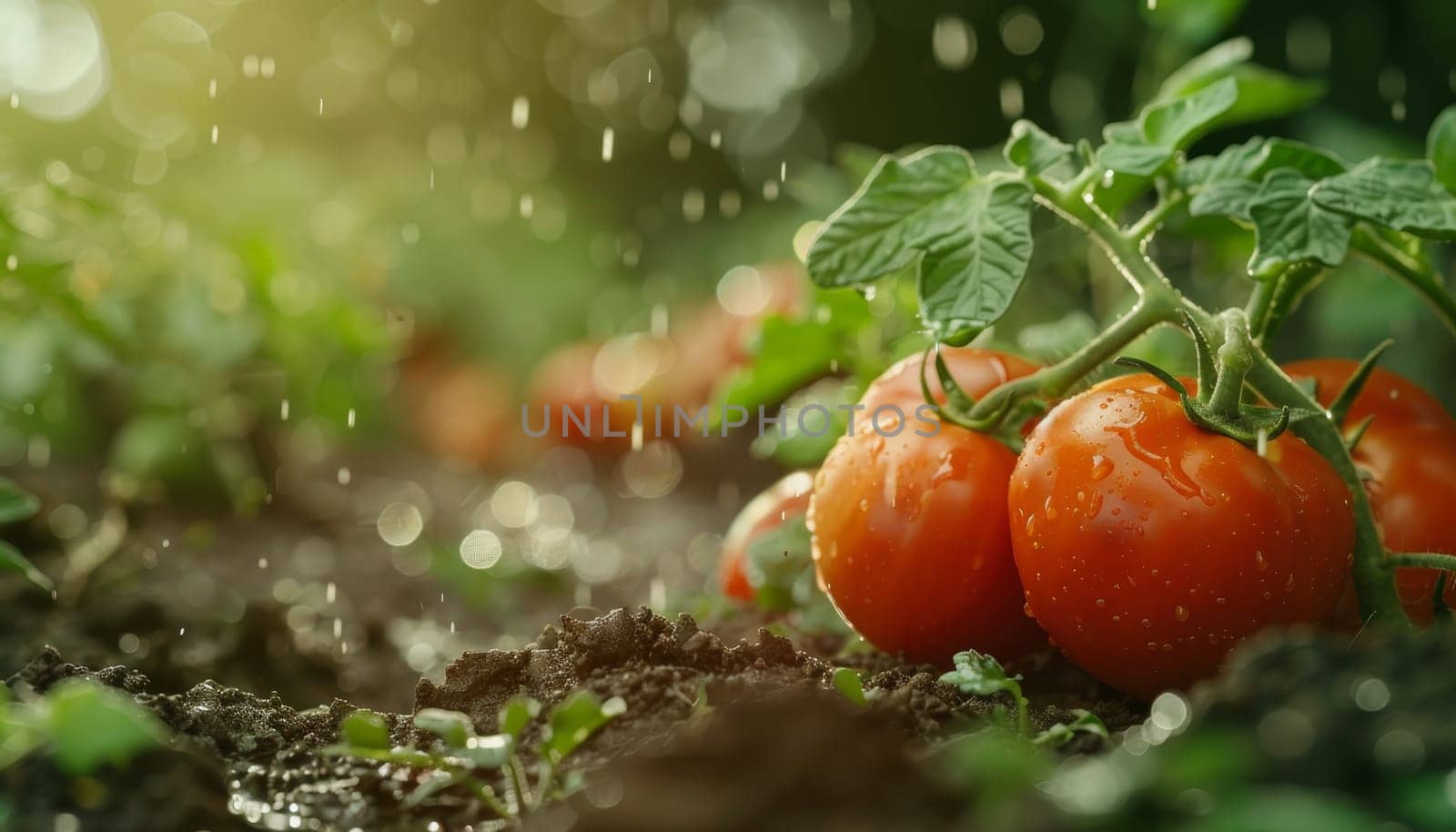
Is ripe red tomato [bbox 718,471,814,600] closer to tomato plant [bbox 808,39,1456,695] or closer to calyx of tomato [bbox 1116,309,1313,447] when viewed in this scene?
tomato plant [bbox 808,39,1456,695]

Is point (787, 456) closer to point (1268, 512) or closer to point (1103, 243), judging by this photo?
point (1103, 243)

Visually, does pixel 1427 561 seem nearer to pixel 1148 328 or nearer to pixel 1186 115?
pixel 1148 328

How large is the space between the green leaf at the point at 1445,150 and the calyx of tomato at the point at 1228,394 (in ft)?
1.38

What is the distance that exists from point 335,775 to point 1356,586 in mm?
813

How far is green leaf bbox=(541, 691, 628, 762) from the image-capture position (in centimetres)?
76

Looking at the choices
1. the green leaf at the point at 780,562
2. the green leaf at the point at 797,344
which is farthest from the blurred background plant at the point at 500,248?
the green leaf at the point at 780,562

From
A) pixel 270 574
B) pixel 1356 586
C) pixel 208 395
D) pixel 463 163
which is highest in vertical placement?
pixel 463 163

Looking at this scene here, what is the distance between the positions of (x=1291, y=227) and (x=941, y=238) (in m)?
0.27

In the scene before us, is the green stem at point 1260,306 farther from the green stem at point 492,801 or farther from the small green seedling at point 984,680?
the green stem at point 492,801

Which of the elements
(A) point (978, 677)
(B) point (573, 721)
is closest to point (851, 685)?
(A) point (978, 677)

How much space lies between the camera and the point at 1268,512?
2.98 ft

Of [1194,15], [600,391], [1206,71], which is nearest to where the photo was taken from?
[1206,71]

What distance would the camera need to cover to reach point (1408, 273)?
3.82 ft

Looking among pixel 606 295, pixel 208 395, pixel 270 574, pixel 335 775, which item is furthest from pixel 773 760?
pixel 606 295
